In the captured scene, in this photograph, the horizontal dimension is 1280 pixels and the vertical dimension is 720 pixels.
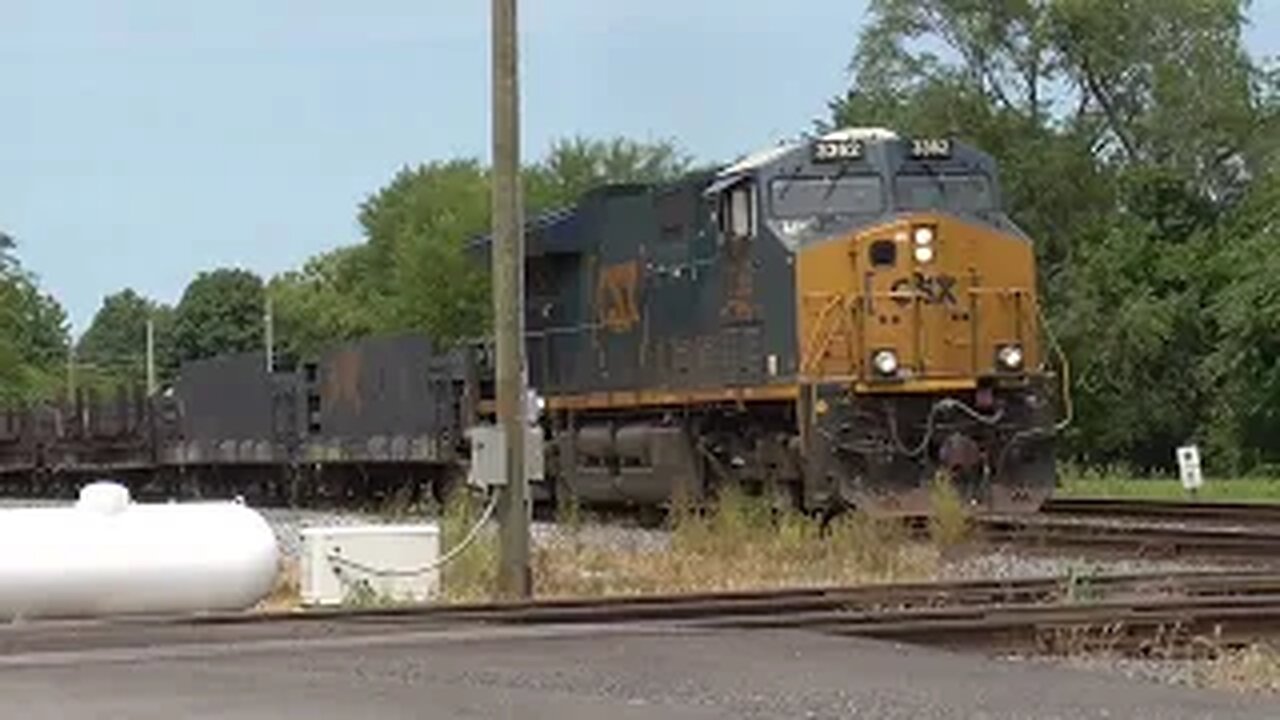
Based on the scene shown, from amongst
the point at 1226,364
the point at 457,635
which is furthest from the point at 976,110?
the point at 457,635

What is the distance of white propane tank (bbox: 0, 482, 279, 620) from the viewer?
1209 cm

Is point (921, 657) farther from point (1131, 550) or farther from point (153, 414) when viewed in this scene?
point (153, 414)

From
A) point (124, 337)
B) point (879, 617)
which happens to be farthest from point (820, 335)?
point (124, 337)

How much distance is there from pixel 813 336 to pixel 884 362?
71cm

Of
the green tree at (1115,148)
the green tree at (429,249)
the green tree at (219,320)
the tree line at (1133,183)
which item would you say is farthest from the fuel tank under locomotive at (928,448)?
the green tree at (219,320)

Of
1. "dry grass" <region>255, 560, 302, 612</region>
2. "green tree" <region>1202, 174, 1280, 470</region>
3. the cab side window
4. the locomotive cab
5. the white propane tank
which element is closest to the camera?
the white propane tank

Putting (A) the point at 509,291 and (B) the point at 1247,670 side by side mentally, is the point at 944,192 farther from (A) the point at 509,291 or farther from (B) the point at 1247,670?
(B) the point at 1247,670

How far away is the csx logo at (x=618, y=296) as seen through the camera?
23047 mm

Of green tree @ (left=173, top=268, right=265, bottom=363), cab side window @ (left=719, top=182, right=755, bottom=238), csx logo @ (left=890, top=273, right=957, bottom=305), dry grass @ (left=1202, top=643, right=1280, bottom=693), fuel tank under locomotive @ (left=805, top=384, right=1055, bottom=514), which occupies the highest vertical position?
green tree @ (left=173, top=268, right=265, bottom=363)

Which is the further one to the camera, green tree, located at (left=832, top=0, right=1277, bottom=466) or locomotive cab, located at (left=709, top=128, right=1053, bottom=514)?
green tree, located at (left=832, top=0, right=1277, bottom=466)

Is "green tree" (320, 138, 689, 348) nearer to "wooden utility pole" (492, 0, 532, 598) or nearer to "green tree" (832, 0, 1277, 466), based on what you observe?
"green tree" (832, 0, 1277, 466)

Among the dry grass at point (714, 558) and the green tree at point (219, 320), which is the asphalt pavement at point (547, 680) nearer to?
the dry grass at point (714, 558)

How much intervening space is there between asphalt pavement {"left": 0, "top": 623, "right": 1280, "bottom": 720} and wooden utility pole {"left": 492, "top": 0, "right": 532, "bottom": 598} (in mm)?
3219

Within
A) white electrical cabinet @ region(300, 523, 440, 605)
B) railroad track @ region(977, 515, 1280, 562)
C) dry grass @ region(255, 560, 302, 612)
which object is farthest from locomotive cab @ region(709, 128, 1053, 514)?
white electrical cabinet @ region(300, 523, 440, 605)
